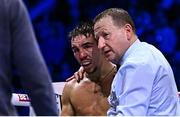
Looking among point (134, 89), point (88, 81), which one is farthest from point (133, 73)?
point (88, 81)

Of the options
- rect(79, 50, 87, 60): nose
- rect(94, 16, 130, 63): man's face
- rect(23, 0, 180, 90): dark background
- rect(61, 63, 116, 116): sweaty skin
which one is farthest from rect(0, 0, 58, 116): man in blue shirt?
rect(23, 0, 180, 90): dark background

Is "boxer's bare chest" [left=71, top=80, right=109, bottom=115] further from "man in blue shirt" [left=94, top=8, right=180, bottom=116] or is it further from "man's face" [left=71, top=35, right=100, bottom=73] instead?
"man in blue shirt" [left=94, top=8, right=180, bottom=116]

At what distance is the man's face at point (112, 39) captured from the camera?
1813mm

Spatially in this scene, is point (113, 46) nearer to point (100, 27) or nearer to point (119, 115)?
point (100, 27)

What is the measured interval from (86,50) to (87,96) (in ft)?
1.06

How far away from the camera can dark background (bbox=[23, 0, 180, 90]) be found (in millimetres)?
3453

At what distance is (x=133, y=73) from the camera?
1592mm

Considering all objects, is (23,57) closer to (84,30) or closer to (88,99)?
(84,30)

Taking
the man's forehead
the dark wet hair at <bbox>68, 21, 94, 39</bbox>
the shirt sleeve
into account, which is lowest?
the shirt sleeve

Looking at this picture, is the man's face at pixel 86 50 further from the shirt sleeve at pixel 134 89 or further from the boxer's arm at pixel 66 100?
the shirt sleeve at pixel 134 89

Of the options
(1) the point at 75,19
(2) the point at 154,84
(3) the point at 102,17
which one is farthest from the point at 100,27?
(1) the point at 75,19

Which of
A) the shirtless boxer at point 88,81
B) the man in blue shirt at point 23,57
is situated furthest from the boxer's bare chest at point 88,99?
the man in blue shirt at point 23,57

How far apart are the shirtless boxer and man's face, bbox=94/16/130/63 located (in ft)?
1.92

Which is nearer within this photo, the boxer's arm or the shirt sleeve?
the shirt sleeve
